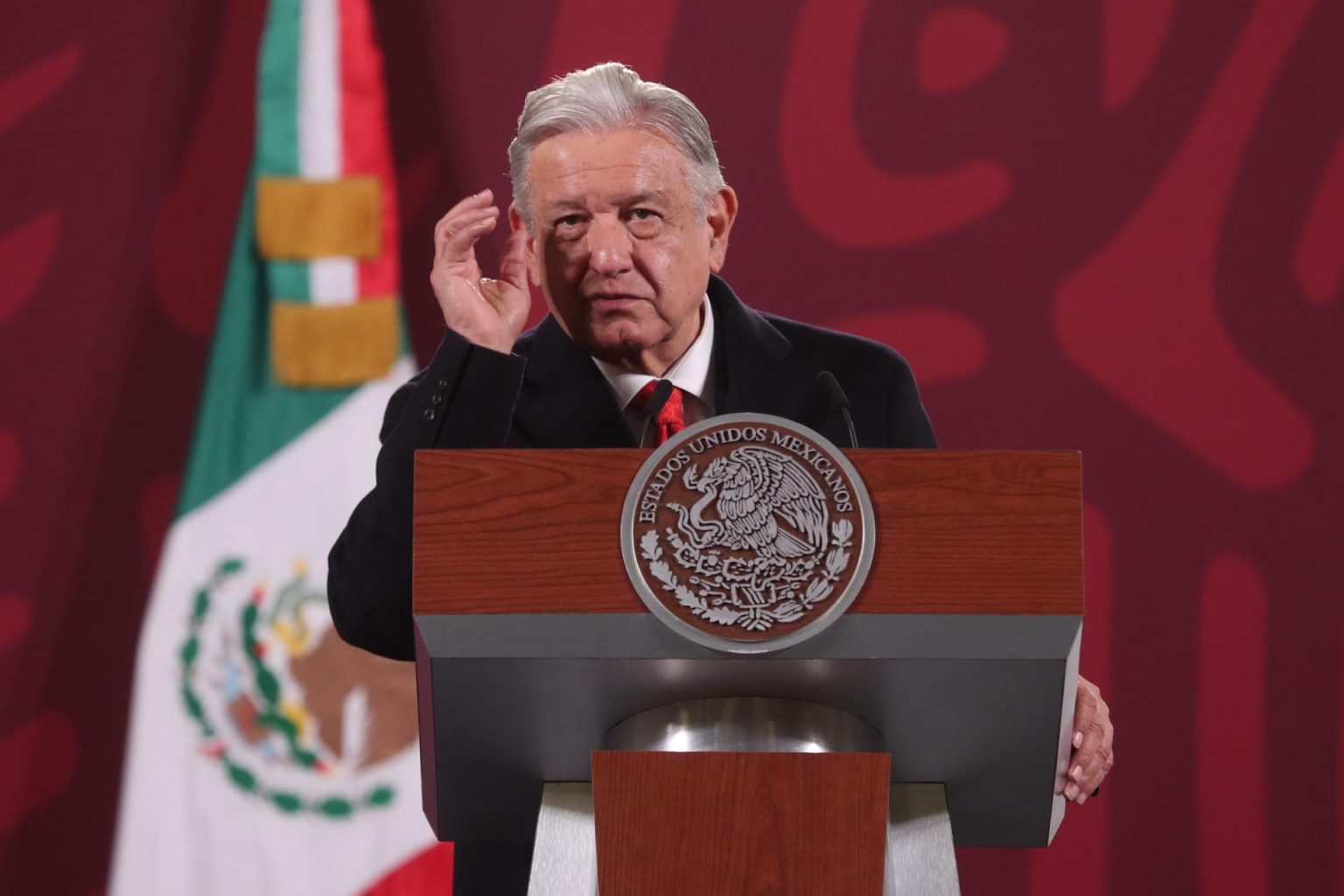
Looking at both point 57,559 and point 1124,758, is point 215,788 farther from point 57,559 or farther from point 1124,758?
point 1124,758

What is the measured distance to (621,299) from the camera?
6.13ft

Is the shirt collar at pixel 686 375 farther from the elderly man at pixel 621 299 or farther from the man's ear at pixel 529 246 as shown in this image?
the man's ear at pixel 529 246

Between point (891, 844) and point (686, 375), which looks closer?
point (891, 844)

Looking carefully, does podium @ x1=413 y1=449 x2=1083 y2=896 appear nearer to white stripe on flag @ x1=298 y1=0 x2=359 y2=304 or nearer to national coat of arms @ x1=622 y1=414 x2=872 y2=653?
national coat of arms @ x1=622 y1=414 x2=872 y2=653

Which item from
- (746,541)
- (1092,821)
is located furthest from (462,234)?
(1092,821)

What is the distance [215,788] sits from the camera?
9.71 ft

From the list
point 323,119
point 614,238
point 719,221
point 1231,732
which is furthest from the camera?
point 323,119

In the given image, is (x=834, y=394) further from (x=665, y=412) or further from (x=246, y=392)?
(x=246, y=392)

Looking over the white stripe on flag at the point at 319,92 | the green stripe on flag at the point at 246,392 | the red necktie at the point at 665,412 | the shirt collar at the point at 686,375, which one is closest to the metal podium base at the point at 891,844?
the red necktie at the point at 665,412

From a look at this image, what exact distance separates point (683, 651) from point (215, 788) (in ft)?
6.67

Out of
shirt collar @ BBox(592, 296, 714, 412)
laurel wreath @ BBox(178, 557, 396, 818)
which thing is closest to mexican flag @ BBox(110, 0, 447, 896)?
laurel wreath @ BBox(178, 557, 396, 818)

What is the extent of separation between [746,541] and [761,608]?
0.05 m

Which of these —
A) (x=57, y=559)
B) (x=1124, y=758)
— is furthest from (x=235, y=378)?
(x=1124, y=758)

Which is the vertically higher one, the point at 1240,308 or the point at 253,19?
the point at 253,19
